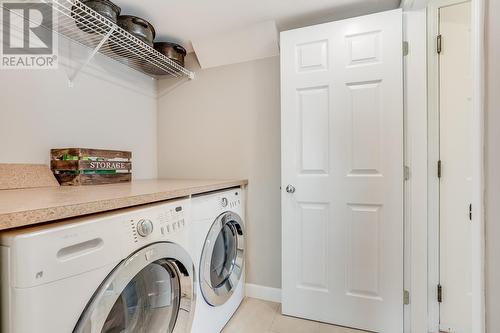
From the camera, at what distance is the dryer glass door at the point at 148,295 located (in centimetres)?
73

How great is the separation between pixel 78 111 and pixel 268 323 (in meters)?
1.87

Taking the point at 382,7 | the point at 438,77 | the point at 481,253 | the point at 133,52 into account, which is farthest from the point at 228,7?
the point at 481,253

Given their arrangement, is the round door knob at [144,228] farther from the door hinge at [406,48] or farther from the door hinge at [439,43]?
the door hinge at [439,43]

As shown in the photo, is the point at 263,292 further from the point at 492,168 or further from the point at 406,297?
the point at 492,168

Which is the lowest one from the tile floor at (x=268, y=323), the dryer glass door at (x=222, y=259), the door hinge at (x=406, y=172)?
the tile floor at (x=268, y=323)

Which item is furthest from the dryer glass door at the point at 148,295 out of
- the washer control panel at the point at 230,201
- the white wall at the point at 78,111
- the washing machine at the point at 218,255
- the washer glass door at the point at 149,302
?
the white wall at the point at 78,111

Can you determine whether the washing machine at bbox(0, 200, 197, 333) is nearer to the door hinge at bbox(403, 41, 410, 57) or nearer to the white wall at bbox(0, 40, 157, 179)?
the white wall at bbox(0, 40, 157, 179)

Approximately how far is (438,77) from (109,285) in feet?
6.45

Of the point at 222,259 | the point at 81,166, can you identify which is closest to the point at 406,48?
the point at 222,259

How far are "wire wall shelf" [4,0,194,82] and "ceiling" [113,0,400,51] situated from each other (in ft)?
0.78

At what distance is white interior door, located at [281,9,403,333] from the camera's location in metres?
1.48

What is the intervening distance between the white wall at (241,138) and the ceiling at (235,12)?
11.9 inches

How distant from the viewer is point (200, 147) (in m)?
2.13

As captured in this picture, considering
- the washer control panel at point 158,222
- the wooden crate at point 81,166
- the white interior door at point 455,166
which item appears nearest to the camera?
the washer control panel at point 158,222
